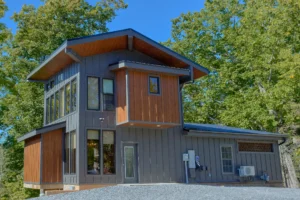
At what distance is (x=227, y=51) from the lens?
2611 cm

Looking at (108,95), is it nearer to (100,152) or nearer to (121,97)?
(121,97)

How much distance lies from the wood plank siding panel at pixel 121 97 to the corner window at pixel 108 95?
9.8 inches

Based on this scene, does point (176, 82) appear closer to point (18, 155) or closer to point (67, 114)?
point (67, 114)

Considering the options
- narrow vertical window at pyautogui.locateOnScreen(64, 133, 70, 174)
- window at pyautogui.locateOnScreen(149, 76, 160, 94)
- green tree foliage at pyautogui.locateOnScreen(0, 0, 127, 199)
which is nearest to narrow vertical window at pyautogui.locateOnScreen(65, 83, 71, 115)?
narrow vertical window at pyautogui.locateOnScreen(64, 133, 70, 174)

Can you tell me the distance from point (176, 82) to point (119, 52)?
8.89ft

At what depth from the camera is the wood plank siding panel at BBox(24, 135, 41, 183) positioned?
13188mm

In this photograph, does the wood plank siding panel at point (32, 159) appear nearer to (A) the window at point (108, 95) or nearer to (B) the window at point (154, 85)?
(A) the window at point (108, 95)

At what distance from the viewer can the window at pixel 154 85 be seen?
43.4 feet

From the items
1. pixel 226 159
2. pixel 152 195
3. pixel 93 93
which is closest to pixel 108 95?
pixel 93 93

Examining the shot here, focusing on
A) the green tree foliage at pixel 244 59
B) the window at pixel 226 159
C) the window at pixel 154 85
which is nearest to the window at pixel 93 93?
the window at pixel 154 85

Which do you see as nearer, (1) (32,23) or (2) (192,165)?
(2) (192,165)

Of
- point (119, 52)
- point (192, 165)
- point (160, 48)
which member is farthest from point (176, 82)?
point (192, 165)

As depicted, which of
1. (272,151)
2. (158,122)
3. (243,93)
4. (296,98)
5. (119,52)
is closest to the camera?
(158,122)

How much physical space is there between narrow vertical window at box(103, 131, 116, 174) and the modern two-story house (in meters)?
0.04
